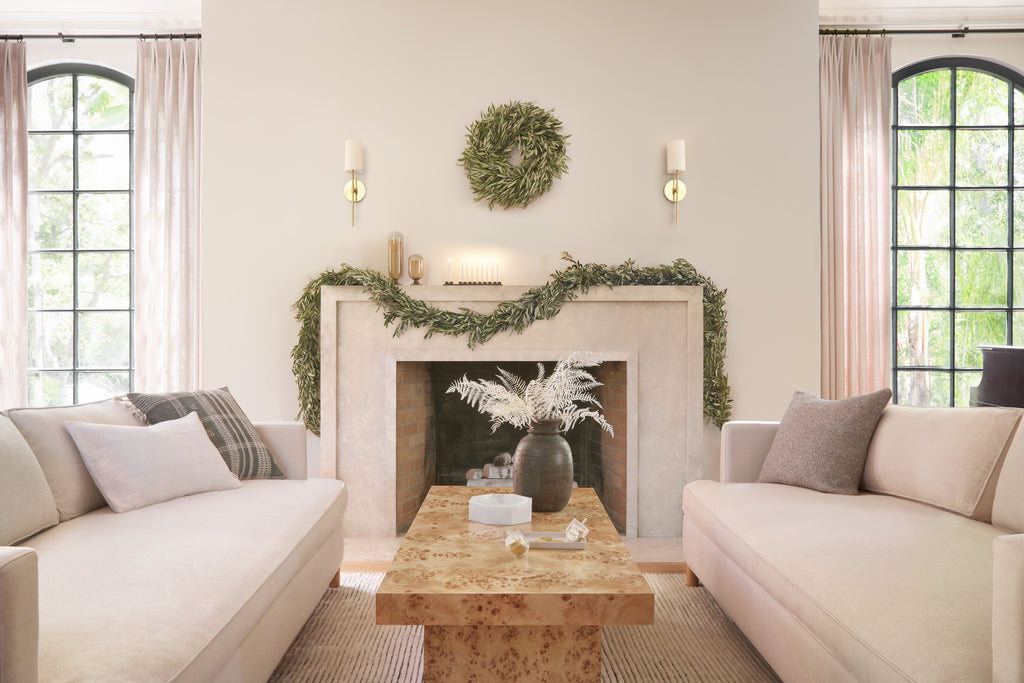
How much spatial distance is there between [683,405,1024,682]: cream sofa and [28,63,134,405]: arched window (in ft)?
13.3

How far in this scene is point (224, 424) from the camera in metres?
2.74

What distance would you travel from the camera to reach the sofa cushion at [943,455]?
2.11 m

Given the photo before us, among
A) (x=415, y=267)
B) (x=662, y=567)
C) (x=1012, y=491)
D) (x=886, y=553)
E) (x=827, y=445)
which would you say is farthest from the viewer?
(x=415, y=267)

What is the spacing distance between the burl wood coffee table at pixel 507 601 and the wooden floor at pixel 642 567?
43.8 inches

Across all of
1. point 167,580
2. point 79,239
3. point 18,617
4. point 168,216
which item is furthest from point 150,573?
point 79,239

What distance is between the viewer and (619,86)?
153 inches

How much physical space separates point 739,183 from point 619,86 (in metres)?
0.86

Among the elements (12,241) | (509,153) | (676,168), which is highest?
(509,153)

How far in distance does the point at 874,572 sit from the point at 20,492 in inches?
83.9

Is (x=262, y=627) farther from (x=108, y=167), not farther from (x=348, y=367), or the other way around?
(x=108, y=167)

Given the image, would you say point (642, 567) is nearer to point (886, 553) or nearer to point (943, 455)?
point (943, 455)

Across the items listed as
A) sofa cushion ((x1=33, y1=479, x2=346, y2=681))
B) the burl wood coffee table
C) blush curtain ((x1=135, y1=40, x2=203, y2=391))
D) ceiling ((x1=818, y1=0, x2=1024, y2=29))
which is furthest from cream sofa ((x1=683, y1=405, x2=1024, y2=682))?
blush curtain ((x1=135, y1=40, x2=203, y2=391))

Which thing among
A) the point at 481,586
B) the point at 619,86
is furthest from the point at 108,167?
the point at 481,586

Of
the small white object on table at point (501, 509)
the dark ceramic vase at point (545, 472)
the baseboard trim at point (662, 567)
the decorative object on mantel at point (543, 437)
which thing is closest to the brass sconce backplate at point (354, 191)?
the decorative object on mantel at point (543, 437)
